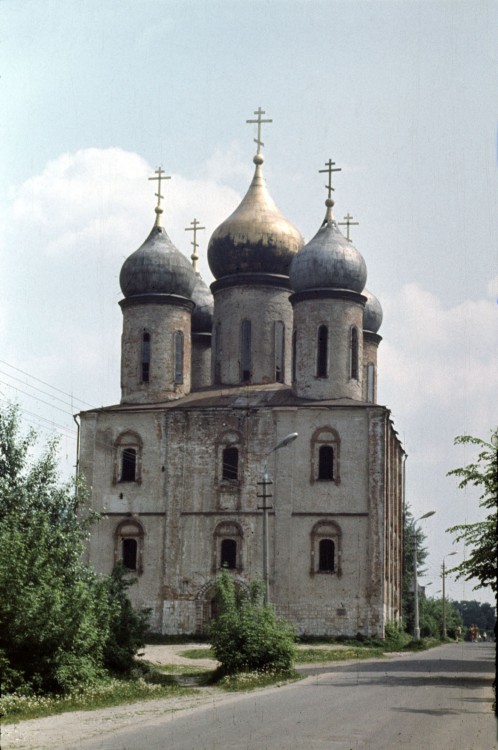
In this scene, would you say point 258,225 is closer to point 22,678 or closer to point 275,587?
point 275,587

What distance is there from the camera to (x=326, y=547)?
4312cm

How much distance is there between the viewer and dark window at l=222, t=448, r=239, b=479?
44.4 metres

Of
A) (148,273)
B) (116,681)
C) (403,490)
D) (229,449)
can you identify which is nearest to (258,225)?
(148,273)

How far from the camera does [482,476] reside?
874 inches

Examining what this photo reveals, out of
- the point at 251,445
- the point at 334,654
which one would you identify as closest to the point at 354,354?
the point at 251,445

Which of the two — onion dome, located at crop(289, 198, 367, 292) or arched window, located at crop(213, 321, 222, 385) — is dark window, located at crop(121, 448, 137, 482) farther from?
onion dome, located at crop(289, 198, 367, 292)

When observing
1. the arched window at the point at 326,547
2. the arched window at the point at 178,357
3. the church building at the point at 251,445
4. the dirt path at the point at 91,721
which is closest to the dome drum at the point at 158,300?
the church building at the point at 251,445

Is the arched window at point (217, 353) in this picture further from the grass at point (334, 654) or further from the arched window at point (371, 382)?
the grass at point (334, 654)

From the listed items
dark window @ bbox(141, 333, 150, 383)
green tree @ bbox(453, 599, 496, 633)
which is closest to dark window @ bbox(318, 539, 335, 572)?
dark window @ bbox(141, 333, 150, 383)

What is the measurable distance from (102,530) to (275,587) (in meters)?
6.79

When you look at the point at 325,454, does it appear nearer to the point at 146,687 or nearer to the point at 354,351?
the point at 354,351

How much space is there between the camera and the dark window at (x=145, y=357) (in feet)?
153

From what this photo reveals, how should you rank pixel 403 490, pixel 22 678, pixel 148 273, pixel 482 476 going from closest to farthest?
pixel 22 678, pixel 482 476, pixel 148 273, pixel 403 490

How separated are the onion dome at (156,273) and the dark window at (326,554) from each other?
440 inches
